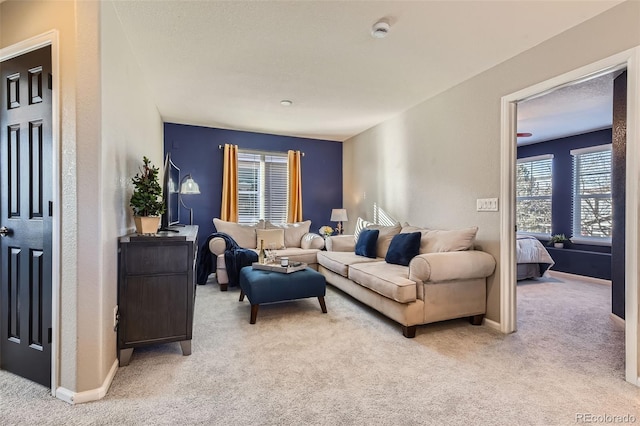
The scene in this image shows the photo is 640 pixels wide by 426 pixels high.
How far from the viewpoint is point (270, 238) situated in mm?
4906

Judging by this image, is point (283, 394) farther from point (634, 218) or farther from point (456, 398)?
point (634, 218)

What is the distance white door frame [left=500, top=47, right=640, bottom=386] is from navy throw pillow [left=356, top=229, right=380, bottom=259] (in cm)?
155

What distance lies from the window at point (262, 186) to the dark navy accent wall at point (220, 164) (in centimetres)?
20

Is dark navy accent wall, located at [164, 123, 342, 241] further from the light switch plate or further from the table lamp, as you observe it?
the light switch plate

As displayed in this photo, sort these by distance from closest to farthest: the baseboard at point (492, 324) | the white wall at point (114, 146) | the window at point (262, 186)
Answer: the white wall at point (114, 146) < the baseboard at point (492, 324) < the window at point (262, 186)

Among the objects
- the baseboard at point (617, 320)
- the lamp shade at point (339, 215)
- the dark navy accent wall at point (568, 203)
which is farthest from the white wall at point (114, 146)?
the dark navy accent wall at point (568, 203)

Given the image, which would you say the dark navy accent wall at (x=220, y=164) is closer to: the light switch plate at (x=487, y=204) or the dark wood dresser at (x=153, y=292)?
the dark wood dresser at (x=153, y=292)

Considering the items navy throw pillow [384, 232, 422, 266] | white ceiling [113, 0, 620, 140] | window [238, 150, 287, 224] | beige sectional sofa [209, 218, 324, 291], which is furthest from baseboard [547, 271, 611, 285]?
window [238, 150, 287, 224]

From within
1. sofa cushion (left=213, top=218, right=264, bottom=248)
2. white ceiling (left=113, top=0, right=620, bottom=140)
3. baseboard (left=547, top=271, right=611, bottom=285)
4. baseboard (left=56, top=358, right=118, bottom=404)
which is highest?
white ceiling (left=113, top=0, right=620, bottom=140)

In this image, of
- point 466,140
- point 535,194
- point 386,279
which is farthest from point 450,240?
point 535,194

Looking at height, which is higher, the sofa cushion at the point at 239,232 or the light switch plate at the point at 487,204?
the light switch plate at the point at 487,204

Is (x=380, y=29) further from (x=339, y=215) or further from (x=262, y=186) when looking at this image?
(x=262, y=186)

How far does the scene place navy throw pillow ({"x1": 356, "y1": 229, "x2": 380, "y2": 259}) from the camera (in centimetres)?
401

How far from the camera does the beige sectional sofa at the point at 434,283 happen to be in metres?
2.65
